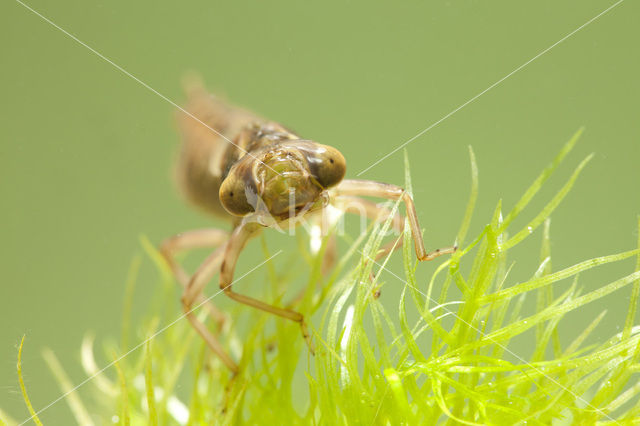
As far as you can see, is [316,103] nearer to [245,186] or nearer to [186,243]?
[245,186]

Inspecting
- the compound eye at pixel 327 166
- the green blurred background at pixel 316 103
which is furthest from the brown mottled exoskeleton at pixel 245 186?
the green blurred background at pixel 316 103

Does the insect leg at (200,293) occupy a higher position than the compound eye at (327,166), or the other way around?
the compound eye at (327,166)

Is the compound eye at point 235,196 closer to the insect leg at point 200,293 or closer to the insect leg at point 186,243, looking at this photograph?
the insect leg at point 200,293

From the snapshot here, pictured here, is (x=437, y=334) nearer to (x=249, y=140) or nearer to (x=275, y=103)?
(x=249, y=140)

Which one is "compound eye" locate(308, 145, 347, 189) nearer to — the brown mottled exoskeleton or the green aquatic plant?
the brown mottled exoskeleton

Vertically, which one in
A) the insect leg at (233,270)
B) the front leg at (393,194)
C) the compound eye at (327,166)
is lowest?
the insect leg at (233,270)

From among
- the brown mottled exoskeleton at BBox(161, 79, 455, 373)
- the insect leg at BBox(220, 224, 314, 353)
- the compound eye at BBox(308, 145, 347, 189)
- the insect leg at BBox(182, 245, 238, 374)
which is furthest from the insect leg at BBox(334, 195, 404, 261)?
the insect leg at BBox(182, 245, 238, 374)
